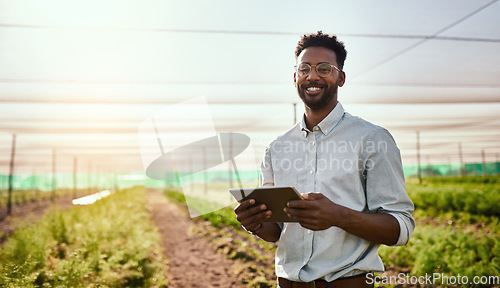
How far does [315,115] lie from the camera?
1.87m

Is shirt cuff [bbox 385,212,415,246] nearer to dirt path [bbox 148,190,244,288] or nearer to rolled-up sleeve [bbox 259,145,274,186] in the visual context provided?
rolled-up sleeve [bbox 259,145,274,186]

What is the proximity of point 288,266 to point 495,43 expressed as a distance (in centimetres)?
459

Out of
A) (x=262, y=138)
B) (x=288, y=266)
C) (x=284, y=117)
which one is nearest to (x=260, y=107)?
(x=284, y=117)

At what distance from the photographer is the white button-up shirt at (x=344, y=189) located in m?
1.60

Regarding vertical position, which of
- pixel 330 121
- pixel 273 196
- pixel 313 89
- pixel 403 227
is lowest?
pixel 403 227

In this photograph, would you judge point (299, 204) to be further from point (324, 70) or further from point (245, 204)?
point (324, 70)

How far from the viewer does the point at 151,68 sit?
5.89 m

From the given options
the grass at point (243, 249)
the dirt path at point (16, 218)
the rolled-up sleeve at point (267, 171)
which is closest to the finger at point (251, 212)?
the rolled-up sleeve at point (267, 171)

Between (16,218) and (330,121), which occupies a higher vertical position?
(330,121)

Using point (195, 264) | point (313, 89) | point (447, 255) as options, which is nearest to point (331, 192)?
point (313, 89)

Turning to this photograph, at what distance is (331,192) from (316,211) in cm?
25

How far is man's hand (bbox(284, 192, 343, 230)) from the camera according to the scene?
1466 mm

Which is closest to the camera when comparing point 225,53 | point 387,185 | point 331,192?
point 387,185

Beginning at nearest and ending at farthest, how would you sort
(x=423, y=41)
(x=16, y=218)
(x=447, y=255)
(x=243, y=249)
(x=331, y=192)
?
(x=331, y=192) → (x=423, y=41) → (x=447, y=255) → (x=243, y=249) → (x=16, y=218)
